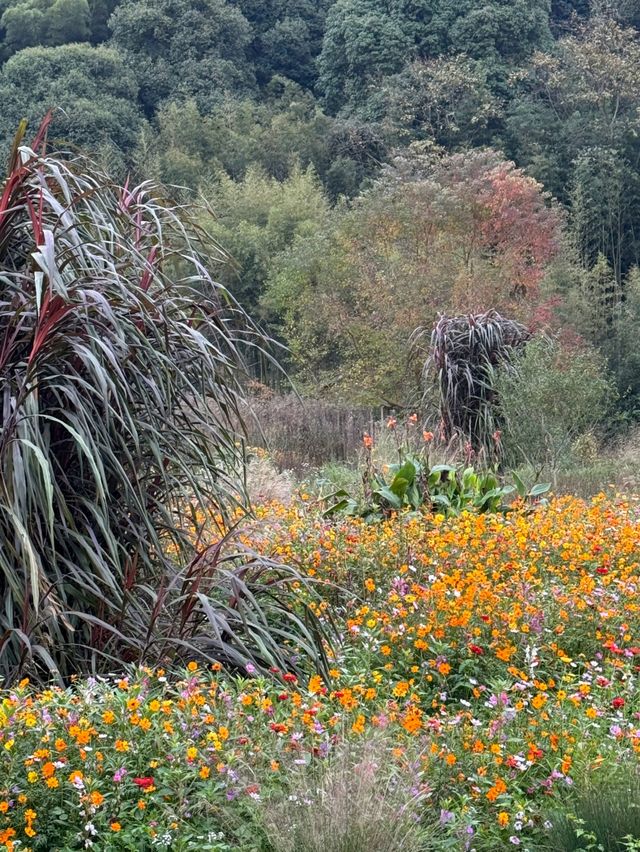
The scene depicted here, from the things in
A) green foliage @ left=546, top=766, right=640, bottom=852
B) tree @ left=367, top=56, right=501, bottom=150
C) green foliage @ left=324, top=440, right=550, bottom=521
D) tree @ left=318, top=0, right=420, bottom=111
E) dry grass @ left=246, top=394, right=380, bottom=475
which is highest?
tree @ left=318, top=0, right=420, bottom=111

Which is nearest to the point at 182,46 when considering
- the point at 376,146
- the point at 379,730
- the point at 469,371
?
the point at 376,146

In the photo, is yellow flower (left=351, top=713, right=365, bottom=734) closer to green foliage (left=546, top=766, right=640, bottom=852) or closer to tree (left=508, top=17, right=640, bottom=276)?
green foliage (left=546, top=766, right=640, bottom=852)

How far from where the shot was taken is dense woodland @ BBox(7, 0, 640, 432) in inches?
747

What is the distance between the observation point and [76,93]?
96.0ft

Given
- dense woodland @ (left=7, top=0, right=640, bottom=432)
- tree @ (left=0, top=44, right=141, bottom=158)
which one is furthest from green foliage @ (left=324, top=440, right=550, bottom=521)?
tree @ (left=0, top=44, right=141, bottom=158)

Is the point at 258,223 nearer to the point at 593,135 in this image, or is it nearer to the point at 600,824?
the point at 593,135

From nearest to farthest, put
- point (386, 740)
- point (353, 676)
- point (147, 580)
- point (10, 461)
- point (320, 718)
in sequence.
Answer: point (386, 740)
point (320, 718)
point (10, 461)
point (353, 676)
point (147, 580)

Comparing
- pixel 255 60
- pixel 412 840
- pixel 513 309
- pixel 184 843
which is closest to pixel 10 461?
pixel 184 843

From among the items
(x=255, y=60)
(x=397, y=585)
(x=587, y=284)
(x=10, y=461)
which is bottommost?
(x=587, y=284)

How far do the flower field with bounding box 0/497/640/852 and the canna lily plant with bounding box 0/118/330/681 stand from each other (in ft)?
0.62

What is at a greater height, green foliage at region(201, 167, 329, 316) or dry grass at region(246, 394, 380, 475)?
green foliage at region(201, 167, 329, 316)

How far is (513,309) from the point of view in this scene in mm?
17406

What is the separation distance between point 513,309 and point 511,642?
14488 mm

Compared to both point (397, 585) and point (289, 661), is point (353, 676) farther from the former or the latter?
point (397, 585)
